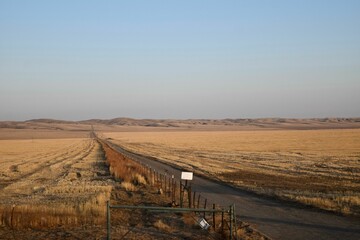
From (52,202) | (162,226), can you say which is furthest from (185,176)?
(52,202)

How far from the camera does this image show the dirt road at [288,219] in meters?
13.4

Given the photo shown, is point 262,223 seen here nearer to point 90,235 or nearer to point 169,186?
point 90,235

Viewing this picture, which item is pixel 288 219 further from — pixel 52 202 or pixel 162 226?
pixel 52 202

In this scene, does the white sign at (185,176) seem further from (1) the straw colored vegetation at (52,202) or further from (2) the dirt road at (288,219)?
(1) the straw colored vegetation at (52,202)

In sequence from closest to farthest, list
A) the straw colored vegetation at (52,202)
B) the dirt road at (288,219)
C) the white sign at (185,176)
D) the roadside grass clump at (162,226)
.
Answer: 1. the dirt road at (288,219)
2. the roadside grass clump at (162,226)
3. the straw colored vegetation at (52,202)
4. the white sign at (185,176)

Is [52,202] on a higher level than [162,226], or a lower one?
lower

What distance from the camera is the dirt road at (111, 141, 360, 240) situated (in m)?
13.4

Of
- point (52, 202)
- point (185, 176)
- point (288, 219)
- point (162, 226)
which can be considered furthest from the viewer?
point (52, 202)

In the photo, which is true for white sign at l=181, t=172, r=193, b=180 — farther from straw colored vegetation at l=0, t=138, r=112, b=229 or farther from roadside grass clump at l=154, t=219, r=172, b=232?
straw colored vegetation at l=0, t=138, r=112, b=229

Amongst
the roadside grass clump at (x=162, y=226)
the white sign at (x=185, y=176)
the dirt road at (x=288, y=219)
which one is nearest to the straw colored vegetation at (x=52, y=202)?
the roadside grass clump at (x=162, y=226)

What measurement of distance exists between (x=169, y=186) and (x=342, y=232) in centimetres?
1260

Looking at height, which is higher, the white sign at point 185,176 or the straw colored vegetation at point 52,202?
the white sign at point 185,176

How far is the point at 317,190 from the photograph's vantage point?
2348 centimetres

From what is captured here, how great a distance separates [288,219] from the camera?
620 inches
